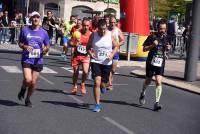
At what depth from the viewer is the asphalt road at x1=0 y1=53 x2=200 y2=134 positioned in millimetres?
9367

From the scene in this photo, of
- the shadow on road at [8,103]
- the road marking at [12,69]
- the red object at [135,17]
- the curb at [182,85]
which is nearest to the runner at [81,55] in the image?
the shadow on road at [8,103]

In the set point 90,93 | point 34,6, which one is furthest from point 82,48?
point 34,6

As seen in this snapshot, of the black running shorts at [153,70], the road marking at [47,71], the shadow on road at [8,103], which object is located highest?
the black running shorts at [153,70]

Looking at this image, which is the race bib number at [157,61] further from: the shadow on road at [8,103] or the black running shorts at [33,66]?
the shadow on road at [8,103]

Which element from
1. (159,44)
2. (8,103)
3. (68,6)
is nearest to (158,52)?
(159,44)

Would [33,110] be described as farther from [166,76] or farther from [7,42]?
[7,42]

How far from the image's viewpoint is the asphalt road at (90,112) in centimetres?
937

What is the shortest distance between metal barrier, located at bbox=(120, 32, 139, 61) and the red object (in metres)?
1.44

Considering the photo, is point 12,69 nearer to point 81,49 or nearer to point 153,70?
point 81,49

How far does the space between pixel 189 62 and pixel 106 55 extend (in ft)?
24.6

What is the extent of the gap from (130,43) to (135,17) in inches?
86.5

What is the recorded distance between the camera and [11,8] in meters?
68.9

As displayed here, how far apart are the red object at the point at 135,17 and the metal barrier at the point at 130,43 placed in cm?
144

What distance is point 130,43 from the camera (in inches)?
888
